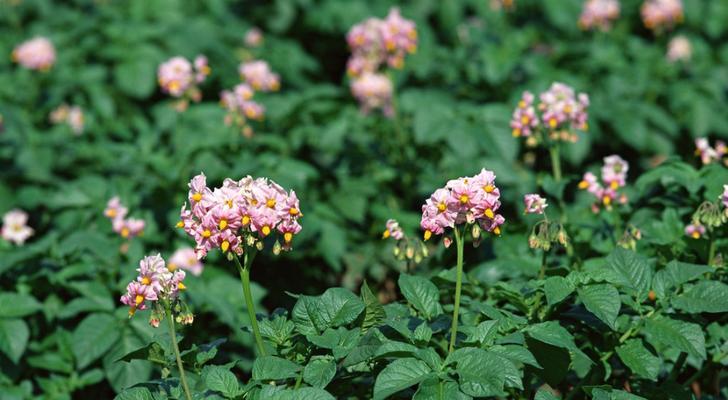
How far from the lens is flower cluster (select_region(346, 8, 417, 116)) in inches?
163

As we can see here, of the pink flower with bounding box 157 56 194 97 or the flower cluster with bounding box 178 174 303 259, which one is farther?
the pink flower with bounding box 157 56 194 97

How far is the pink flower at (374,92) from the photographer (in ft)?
14.3

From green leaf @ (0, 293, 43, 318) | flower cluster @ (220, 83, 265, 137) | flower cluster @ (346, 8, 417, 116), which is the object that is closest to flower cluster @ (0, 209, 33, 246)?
green leaf @ (0, 293, 43, 318)

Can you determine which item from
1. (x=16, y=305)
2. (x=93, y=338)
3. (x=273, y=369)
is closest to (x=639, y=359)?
(x=273, y=369)

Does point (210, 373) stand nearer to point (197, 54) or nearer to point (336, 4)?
point (197, 54)

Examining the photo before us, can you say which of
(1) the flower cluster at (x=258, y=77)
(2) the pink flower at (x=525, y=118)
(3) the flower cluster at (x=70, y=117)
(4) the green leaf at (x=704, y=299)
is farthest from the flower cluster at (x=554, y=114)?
(3) the flower cluster at (x=70, y=117)

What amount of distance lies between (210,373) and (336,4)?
4.25 metres

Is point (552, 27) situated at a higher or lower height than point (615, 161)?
higher

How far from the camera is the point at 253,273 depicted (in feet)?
12.8

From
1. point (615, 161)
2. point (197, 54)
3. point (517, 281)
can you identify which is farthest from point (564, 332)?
point (197, 54)

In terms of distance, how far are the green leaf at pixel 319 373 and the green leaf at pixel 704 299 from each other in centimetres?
83

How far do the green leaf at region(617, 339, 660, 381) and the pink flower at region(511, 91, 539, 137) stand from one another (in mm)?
1015

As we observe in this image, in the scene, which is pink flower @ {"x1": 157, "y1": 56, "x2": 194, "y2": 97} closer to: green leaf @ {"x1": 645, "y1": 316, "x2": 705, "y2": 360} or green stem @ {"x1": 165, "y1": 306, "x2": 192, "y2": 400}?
green stem @ {"x1": 165, "y1": 306, "x2": 192, "y2": 400}

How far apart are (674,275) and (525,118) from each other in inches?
38.3
